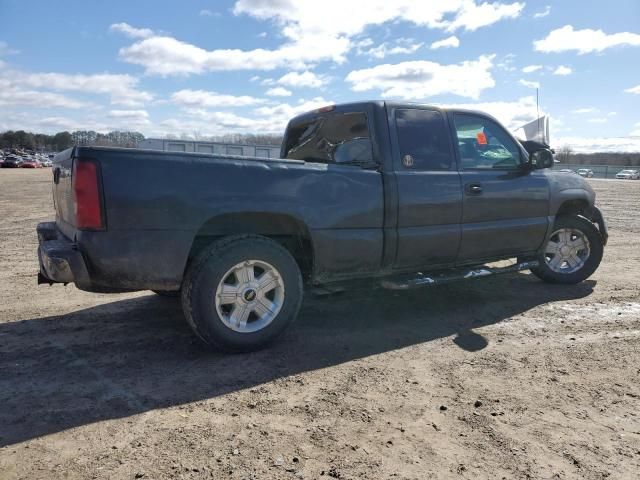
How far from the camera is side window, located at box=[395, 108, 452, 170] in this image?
14.8 ft

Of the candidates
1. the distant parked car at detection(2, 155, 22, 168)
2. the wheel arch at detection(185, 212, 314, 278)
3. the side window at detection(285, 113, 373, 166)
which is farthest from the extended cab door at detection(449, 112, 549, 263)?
the distant parked car at detection(2, 155, 22, 168)

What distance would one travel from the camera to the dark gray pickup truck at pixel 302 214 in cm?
331

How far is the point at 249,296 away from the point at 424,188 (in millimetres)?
1874

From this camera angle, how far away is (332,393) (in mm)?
3117

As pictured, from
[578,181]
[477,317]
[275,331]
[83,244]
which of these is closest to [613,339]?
[477,317]

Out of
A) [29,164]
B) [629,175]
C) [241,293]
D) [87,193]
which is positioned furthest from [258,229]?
[629,175]

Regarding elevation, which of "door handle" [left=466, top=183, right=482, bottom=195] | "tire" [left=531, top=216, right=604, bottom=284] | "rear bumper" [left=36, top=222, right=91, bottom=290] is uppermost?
"door handle" [left=466, top=183, right=482, bottom=195]

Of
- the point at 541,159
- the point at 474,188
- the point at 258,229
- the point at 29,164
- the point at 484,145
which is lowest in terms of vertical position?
the point at 258,229

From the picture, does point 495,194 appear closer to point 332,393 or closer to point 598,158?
point 332,393

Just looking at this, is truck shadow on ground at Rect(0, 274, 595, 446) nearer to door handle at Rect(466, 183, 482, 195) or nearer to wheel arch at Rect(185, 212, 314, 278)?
wheel arch at Rect(185, 212, 314, 278)

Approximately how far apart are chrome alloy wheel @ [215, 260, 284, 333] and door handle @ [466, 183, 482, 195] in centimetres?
214

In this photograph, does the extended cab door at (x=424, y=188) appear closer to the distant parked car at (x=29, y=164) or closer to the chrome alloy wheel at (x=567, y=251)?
the chrome alloy wheel at (x=567, y=251)

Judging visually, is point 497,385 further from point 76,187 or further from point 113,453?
point 76,187

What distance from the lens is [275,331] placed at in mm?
3832
